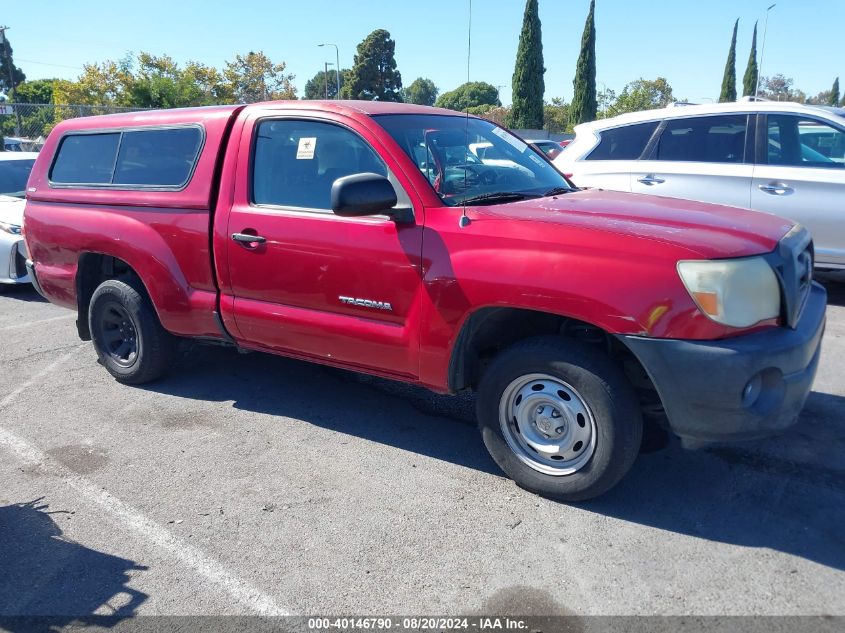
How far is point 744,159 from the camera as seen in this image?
679 centimetres

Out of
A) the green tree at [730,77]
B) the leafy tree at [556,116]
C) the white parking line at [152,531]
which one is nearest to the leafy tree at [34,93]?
the leafy tree at [556,116]

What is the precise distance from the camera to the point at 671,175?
23.1 ft

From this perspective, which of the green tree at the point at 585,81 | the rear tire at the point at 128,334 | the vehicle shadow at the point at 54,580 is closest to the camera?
the vehicle shadow at the point at 54,580

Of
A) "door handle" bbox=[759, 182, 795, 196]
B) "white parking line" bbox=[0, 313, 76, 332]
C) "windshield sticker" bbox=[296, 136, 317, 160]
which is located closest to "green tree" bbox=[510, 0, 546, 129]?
"door handle" bbox=[759, 182, 795, 196]

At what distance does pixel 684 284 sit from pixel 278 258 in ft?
7.22

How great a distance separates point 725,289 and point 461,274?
3.82ft

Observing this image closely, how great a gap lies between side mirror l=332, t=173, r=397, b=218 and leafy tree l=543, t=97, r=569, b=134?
132 ft

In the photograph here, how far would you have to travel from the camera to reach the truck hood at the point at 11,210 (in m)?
8.08

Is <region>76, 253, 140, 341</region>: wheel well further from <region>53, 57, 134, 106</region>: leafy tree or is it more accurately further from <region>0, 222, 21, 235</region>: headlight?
<region>53, 57, 134, 106</region>: leafy tree

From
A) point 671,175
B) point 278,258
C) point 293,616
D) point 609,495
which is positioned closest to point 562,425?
point 609,495

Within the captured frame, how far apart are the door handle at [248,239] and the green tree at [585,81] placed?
1280 inches

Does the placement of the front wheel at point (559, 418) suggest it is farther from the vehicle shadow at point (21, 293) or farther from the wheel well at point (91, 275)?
the vehicle shadow at point (21, 293)

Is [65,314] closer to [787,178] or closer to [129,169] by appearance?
[129,169]

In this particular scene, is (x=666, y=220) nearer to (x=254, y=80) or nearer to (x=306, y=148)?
(x=306, y=148)
